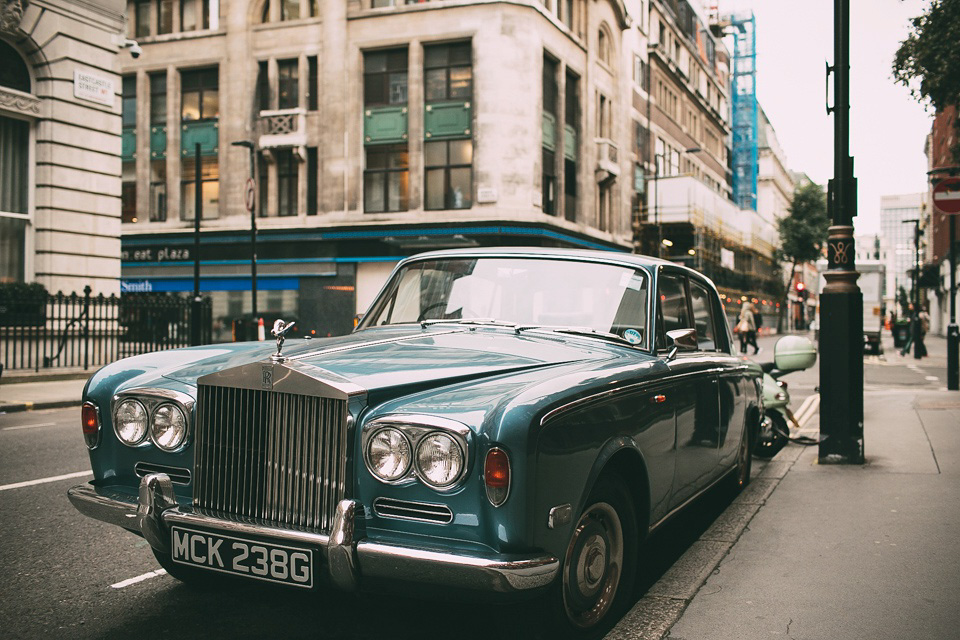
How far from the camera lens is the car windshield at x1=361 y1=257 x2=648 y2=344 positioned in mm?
4262

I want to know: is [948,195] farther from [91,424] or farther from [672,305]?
[91,424]

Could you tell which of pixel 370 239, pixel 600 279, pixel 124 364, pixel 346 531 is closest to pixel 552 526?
pixel 346 531

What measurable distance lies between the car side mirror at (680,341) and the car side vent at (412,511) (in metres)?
1.81

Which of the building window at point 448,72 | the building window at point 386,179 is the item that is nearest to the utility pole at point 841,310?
the building window at point 448,72

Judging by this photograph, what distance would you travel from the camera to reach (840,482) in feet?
20.7

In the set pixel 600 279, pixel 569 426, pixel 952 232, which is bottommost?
pixel 569 426

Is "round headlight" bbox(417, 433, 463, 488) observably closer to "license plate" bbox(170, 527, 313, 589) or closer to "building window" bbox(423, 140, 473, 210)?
"license plate" bbox(170, 527, 313, 589)

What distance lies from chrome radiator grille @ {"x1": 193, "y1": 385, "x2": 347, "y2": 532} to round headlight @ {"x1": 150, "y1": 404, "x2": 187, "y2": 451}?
171 mm

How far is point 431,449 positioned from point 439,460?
46mm

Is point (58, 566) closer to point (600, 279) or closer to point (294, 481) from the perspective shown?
point (294, 481)

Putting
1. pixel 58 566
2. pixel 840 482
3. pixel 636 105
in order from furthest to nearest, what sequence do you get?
pixel 636 105
pixel 840 482
pixel 58 566

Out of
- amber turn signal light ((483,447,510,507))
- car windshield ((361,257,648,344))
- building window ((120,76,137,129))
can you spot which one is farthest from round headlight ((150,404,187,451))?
building window ((120,76,137,129))

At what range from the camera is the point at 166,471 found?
3404 millimetres

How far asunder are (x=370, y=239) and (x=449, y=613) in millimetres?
27669
